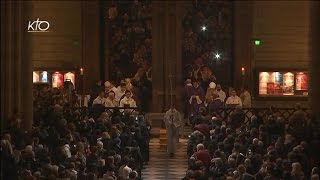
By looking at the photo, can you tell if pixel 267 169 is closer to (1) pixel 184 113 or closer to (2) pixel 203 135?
(2) pixel 203 135

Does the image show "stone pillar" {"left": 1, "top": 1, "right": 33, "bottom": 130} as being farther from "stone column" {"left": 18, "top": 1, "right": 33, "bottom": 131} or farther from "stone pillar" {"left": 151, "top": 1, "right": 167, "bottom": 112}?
"stone pillar" {"left": 151, "top": 1, "right": 167, "bottom": 112}

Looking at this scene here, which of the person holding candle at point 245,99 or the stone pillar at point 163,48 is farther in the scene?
the stone pillar at point 163,48

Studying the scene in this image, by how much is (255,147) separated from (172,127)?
622 cm

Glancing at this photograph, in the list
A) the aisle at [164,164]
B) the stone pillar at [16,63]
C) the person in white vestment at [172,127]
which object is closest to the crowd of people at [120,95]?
the aisle at [164,164]

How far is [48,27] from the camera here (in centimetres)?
3928

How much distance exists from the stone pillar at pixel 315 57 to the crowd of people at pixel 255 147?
1259 millimetres

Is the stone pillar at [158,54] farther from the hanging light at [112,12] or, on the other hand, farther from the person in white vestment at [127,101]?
the person in white vestment at [127,101]

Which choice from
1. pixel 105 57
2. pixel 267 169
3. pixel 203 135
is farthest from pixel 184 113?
pixel 267 169

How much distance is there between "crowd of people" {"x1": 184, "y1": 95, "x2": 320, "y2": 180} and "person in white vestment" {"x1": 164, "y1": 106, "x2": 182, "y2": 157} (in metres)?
0.57

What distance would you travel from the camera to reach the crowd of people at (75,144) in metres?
21.3

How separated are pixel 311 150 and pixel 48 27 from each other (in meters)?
17.5

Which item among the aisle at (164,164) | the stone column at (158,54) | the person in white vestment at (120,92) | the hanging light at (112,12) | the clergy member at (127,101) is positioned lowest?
the aisle at (164,164)

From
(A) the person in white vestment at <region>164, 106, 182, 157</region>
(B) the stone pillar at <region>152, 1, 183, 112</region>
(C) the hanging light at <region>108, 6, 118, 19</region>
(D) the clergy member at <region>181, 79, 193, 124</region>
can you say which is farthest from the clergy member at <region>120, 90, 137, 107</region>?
(C) the hanging light at <region>108, 6, 118, 19</region>

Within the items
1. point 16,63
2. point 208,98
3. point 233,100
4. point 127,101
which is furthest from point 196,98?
point 16,63
